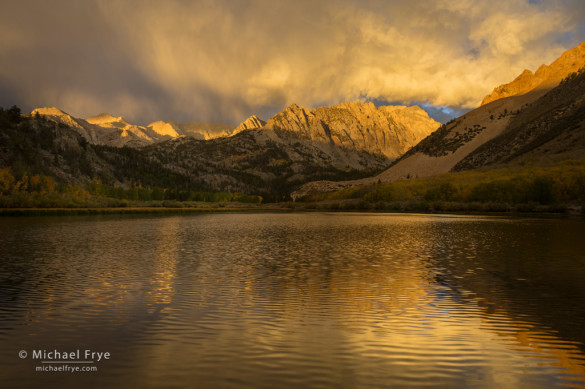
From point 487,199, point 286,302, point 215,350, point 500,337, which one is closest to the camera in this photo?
point 215,350

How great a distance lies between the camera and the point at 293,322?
54.6 ft

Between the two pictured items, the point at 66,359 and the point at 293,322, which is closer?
the point at 66,359

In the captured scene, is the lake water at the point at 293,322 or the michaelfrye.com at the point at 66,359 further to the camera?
the michaelfrye.com at the point at 66,359

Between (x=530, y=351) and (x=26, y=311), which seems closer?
(x=530, y=351)

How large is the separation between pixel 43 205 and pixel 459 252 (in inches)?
6301

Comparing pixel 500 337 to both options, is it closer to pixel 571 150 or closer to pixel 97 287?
pixel 97 287

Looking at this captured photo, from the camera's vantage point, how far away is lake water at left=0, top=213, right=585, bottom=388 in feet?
38.4

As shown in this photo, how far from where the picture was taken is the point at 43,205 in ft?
511

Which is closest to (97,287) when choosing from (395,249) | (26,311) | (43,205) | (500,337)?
(26,311)

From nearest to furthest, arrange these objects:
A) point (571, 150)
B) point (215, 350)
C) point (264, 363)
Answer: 1. point (264, 363)
2. point (215, 350)
3. point (571, 150)

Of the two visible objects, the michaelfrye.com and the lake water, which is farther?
the michaelfrye.com

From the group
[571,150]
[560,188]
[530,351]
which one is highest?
[571,150]

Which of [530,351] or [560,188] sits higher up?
[560,188]

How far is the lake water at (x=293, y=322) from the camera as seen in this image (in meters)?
11.7
